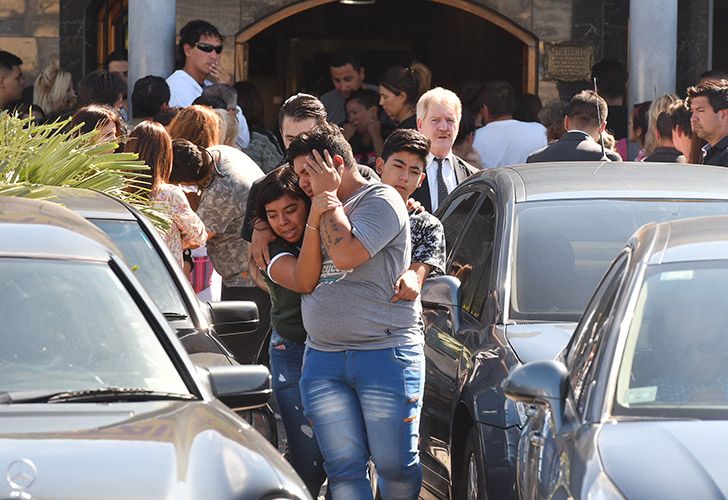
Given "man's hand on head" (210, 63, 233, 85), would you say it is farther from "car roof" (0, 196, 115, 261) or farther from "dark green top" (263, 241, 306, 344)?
"car roof" (0, 196, 115, 261)

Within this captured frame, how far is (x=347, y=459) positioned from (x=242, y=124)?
17.1 ft

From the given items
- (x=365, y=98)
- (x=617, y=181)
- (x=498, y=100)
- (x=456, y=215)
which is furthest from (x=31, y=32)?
(x=617, y=181)

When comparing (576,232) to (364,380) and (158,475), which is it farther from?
(158,475)

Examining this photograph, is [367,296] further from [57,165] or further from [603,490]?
[603,490]

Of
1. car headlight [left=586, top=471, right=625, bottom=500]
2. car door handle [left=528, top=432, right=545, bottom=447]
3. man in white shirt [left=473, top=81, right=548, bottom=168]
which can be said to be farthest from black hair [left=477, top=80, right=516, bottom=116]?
car headlight [left=586, top=471, right=625, bottom=500]

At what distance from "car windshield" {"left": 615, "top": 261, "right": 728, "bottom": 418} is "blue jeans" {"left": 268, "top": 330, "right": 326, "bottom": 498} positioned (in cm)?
230

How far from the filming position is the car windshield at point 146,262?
21.0ft

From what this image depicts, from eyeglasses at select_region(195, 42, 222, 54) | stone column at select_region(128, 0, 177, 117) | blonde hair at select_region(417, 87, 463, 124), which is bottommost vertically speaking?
blonde hair at select_region(417, 87, 463, 124)

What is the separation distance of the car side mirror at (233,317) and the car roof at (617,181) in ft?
4.11

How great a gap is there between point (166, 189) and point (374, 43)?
1358 cm

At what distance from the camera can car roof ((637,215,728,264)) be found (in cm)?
462

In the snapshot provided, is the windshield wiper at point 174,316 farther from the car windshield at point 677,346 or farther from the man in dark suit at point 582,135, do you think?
the man in dark suit at point 582,135

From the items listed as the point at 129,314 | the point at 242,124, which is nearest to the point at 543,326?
the point at 129,314

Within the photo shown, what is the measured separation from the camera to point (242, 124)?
10.7 metres
